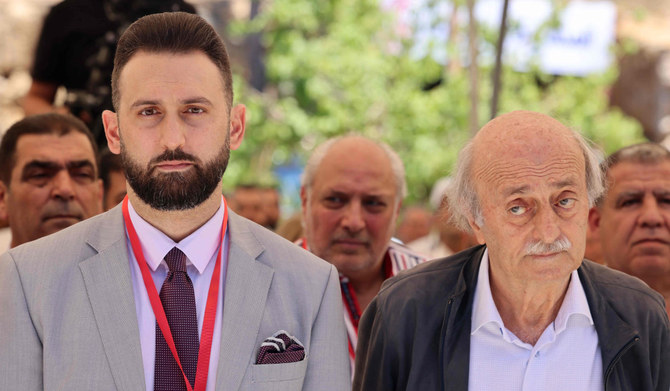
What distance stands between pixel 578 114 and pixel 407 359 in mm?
11666

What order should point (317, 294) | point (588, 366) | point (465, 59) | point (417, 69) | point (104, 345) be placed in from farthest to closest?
1. point (465, 59)
2. point (417, 69)
3. point (588, 366)
4. point (317, 294)
5. point (104, 345)

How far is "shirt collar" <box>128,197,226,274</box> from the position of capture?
2.43m

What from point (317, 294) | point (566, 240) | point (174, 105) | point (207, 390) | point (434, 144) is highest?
point (434, 144)

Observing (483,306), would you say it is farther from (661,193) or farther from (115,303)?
(661,193)

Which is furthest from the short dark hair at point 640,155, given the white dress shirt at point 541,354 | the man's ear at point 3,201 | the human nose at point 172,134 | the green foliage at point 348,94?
the green foliage at point 348,94

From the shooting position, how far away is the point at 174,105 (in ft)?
7.80

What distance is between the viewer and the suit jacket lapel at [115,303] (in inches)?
88.7

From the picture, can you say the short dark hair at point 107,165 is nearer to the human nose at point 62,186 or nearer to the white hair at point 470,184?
the human nose at point 62,186

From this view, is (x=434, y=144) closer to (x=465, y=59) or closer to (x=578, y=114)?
(x=465, y=59)

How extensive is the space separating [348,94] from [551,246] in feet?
32.0

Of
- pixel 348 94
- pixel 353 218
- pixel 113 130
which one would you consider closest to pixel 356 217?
pixel 353 218

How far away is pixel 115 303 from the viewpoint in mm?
2332

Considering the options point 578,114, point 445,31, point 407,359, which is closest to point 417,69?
point 445,31

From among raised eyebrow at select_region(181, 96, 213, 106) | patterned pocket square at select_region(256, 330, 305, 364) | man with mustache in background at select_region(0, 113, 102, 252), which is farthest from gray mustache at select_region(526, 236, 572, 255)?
man with mustache in background at select_region(0, 113, 102, 252)
